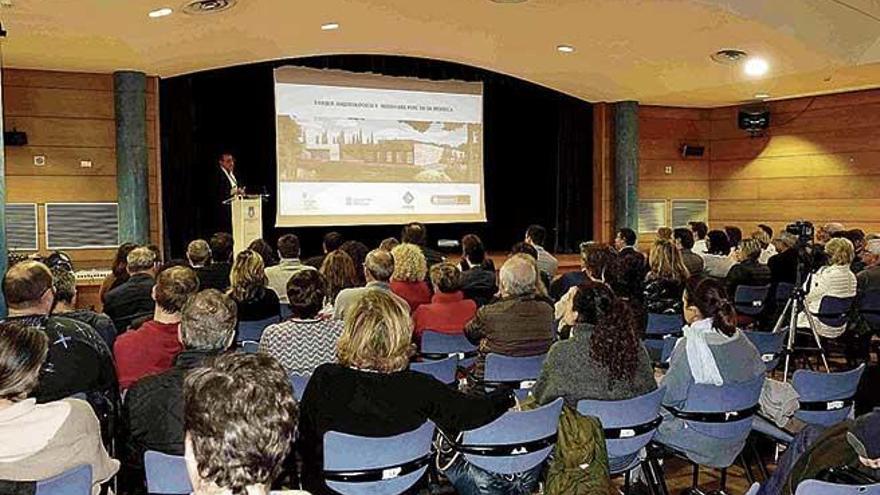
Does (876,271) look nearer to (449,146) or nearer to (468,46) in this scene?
(468,46)

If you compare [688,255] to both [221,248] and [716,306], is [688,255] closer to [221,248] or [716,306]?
[716,306]

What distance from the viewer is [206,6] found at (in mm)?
7398

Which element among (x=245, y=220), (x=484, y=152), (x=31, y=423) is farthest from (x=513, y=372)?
(x=484, y=152)

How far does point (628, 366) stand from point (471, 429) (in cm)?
83

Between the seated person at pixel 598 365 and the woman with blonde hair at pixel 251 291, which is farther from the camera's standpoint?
the woman with blonde hair at pixel 251 291

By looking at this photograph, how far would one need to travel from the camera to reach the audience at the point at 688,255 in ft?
24.6

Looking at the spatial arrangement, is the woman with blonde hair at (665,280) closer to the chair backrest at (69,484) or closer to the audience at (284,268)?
the audience at (284,268)

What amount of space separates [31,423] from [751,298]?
20.9 feet

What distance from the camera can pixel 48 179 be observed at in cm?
935

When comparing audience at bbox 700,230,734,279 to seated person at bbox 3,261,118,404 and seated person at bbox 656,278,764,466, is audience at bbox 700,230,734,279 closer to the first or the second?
seated person at bbox 656,278,764,466

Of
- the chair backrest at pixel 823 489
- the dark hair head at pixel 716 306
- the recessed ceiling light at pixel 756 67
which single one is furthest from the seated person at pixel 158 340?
the recessed ceiling light at pixel 756 67

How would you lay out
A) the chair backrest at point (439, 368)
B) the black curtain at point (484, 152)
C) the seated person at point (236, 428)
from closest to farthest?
the seated person at point (236, 428), the chair backrest at point (439, 368), the black curtain at point (484, 152)

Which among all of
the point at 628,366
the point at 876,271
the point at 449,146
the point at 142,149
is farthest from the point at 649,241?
the point at 628,366

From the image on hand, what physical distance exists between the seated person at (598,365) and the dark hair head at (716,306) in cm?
57
